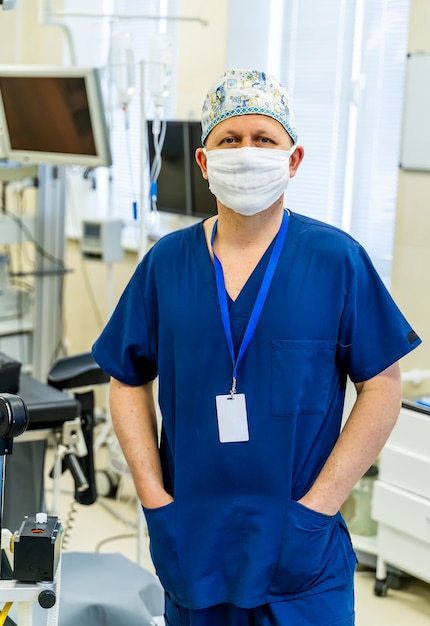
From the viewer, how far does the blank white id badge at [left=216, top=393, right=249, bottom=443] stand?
161 cm

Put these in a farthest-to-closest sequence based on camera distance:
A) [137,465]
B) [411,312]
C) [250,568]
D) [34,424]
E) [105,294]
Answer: [105,294]
[411,312]
[34,424]
[137,465]
[250,568]

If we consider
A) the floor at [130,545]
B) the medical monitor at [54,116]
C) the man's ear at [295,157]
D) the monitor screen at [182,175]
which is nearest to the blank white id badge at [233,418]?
the man's ear at [295,157]

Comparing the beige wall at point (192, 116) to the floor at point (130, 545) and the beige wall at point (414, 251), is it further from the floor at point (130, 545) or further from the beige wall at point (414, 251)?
the floor at point (130, 545)

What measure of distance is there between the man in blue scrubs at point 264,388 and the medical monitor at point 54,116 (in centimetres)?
202

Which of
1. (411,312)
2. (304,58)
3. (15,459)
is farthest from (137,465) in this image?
(304,58)

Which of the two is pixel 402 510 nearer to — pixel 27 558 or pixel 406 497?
pixel 406 497

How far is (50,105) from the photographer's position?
12.4 ft

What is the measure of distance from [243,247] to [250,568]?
0.56 meters

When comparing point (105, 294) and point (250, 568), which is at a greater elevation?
point (250, 568)

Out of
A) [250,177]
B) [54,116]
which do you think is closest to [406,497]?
[250,177]

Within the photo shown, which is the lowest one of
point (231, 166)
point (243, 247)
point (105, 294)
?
point (105, 294)

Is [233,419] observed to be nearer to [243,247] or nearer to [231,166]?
[243,247]

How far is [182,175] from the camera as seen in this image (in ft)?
12.2

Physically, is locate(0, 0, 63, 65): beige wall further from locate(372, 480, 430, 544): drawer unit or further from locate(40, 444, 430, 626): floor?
locate(372, 480, 430, 544): drawer unit
